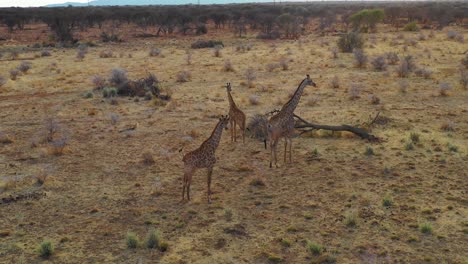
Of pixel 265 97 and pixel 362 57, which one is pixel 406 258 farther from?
pixel 362 57

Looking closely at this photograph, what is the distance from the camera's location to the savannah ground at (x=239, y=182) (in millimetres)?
8477

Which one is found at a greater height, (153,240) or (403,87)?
(403,87)

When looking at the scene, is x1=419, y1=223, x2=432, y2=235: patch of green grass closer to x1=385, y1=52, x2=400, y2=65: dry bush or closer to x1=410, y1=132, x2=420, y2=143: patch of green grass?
x1=410, y1=132, x2=420, y2=143: patch of green grass

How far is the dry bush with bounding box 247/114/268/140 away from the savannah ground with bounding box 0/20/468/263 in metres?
0.33

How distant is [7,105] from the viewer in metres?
20.0

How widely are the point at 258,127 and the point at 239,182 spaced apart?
13.2ft

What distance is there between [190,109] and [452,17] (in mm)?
54974

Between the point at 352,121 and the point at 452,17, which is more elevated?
the point at 452,17

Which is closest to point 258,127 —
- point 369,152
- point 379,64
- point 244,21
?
point 369,152

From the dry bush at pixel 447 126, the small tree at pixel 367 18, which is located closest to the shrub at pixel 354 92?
the dry bush at pixel 447 126

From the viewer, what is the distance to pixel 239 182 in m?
11.5

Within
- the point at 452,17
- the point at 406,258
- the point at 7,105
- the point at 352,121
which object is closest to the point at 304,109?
the point at 352,121

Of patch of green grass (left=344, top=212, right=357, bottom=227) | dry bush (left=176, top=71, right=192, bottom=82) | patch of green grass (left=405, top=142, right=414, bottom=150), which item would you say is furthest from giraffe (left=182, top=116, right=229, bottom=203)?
dry bush (left=176, top=71, right=192, bottom=82)

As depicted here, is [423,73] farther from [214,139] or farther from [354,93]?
[214,139]
